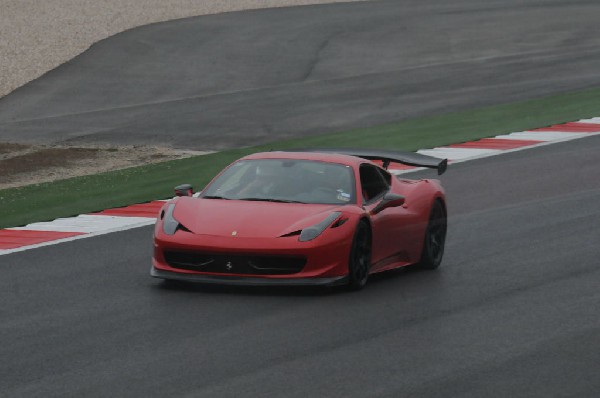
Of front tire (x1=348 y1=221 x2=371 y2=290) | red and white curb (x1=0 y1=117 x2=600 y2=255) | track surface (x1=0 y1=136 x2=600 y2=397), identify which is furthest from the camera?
red and white curb (x1=0 y1=117 x2=600 y2=255)

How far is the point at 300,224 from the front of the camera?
13477 millimetres

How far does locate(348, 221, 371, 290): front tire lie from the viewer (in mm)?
13547

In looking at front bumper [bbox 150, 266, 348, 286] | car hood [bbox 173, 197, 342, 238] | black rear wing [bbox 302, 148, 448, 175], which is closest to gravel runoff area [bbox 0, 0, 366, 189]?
black rear wing [bbox 302, 148, 448, 175]

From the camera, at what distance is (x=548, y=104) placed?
30.0 m

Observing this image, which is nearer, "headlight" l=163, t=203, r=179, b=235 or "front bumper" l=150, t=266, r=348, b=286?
"front bumper" l=150, t=266, r=348, b=286

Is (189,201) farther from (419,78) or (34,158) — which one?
(419,78)

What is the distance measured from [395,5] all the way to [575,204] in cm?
2958

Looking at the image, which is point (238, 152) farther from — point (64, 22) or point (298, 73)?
point (64, 22)

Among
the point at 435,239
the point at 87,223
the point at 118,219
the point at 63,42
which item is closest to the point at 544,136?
the point at 118,219

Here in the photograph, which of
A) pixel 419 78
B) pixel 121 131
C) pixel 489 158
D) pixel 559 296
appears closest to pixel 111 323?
pixel 559 296

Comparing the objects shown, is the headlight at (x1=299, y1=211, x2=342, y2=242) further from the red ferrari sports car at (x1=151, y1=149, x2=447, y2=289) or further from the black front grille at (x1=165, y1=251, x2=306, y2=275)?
the black front grille at (x1=165, y1=251, x2=306, y2=275)

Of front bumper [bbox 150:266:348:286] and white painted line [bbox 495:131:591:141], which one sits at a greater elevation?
front bumper [bbox 150:266:348:286]

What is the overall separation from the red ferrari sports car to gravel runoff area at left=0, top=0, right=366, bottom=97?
19.6 metres

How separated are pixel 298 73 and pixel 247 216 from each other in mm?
21842
